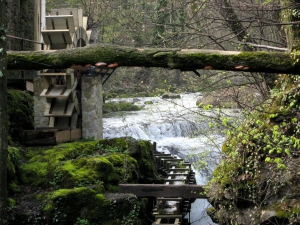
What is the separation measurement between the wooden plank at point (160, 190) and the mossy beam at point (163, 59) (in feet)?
11.6

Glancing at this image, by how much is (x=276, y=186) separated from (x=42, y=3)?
13.7m

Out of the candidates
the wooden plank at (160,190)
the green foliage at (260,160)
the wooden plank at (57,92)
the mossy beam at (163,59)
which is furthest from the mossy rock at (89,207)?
the wooden plank at (57,92)

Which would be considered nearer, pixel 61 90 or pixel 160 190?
pixel 160 190

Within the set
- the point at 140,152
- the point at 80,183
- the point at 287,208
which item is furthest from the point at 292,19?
the point at 140,152

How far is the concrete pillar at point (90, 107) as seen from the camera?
13.0m

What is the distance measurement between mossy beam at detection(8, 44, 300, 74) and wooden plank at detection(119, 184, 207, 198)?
355 cm

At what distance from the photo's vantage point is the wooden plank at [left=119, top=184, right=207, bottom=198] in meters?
8.59

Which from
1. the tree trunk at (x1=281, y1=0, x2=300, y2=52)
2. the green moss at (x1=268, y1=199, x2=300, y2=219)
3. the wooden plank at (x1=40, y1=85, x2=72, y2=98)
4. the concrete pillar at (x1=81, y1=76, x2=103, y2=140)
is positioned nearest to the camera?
the green moss at (x1=268, y1=199, x2=300, y2=219)

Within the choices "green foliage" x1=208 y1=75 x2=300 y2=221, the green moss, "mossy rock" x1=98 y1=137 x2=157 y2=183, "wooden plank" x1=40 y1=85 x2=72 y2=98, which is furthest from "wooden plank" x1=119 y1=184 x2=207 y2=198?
"wooden plank" x1=40 y1=85 x2=72 y2=98

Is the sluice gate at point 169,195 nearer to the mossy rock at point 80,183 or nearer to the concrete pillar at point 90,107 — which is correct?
the mossy rock at point 80,183

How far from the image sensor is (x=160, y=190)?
28.4ft

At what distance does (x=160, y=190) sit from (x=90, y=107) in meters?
5.11

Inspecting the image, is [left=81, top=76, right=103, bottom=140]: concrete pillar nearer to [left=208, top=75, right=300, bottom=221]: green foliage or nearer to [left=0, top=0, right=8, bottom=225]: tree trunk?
A: [left=208, top=75, right=300, bottom=221]: green foliage

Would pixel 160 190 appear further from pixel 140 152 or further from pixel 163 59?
pixel 163 59
